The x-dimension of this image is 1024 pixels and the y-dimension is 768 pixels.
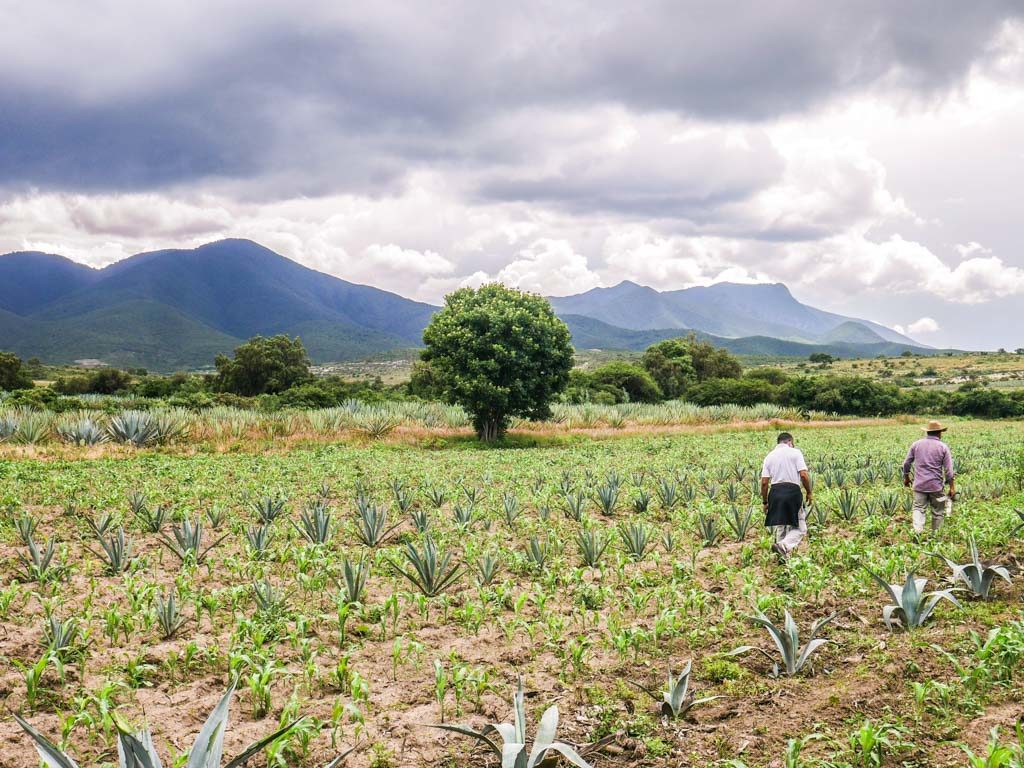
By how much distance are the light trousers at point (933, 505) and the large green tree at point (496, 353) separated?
613 inches

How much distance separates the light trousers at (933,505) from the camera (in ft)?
28.8

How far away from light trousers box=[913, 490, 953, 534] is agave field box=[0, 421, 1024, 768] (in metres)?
0.29

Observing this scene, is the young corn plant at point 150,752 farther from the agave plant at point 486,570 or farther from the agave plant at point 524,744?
the agave plant at point 486,570

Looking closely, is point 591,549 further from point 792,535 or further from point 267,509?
point 267,509

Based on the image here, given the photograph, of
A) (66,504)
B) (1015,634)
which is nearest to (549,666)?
(1015,634)

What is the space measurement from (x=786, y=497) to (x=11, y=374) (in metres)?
62.4

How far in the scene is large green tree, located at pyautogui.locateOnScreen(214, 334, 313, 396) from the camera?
2098 inches

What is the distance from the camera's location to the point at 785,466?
25.4 feet

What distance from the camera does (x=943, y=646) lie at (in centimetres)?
475

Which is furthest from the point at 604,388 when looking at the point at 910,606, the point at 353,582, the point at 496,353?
the point at 910,606

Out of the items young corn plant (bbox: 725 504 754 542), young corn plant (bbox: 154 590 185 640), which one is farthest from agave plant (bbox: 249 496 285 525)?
young corn plant (bbox: 725 504 754 542)

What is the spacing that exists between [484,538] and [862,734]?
19.5 feet

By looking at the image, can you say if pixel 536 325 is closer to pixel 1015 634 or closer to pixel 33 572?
pixel 33 572

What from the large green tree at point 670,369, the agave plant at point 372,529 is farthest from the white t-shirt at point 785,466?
the large green tree at point 670,369
